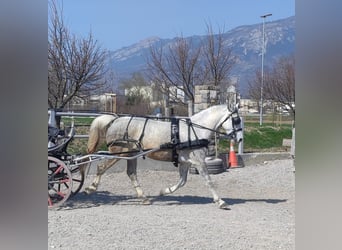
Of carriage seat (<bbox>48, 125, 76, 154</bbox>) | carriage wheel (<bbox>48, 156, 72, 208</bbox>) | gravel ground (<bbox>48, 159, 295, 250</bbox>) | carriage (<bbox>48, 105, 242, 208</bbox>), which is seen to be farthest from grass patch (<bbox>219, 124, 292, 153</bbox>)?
Result: carriage wheel (<bbox>48, 156, 72, 208</bbox>)

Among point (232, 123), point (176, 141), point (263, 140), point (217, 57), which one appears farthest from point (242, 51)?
point (176, 141)

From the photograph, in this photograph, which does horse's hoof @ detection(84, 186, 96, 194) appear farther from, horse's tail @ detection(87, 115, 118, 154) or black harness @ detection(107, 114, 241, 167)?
black harness @ detection(107, 114, 241, 167)

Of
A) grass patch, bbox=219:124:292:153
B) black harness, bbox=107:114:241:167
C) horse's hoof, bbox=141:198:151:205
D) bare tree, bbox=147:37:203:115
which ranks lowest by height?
horse's hoof, bbox=141:198:151:205

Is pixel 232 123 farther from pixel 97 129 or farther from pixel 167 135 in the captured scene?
pixel 97 129

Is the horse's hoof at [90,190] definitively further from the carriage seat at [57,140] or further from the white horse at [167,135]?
the carriage seat at [57,140]

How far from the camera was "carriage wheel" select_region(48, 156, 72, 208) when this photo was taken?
4.36m

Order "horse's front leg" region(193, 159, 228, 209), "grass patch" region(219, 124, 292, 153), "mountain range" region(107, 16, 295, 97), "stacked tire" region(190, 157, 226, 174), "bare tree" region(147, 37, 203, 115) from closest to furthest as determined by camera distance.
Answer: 1. "horse's front leg" region(193, 159, 228, 209)
2. "stacked tire" region(190, 157, 226, 174)
3. "grass patch" region(219, 124, 292, 153)
4. "bare tree" region(147, 37, 203, 115)
5. "mountain range" region(107, 16, 295, 97)

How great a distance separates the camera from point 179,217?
4141 mm

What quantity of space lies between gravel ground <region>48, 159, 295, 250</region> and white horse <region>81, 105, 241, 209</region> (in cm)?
40

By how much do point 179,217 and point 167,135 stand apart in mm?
1041

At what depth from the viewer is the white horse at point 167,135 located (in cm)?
483
